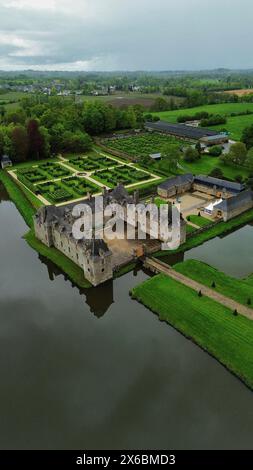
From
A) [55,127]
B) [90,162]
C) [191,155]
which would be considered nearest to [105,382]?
[90,162]

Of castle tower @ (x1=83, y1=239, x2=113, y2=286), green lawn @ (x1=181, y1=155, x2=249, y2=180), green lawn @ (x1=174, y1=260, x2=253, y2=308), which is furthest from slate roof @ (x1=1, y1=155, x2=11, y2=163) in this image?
green lawn @ (x1=174, y1=260, x2=253, y2=308)

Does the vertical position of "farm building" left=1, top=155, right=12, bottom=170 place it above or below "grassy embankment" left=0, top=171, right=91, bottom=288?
above

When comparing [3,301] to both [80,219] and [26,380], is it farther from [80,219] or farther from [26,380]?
[80,219]

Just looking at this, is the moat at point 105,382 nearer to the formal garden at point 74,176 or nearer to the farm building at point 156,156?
the formal garden at point 74,176

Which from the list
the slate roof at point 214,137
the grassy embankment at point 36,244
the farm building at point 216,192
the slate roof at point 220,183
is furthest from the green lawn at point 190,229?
the slate roof at point 214,137

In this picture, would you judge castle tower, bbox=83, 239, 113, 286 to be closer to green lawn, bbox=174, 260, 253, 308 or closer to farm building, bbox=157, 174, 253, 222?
green lawn, bbox=174, 260, 253, 308

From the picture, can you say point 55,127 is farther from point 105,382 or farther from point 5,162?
point 105,382
